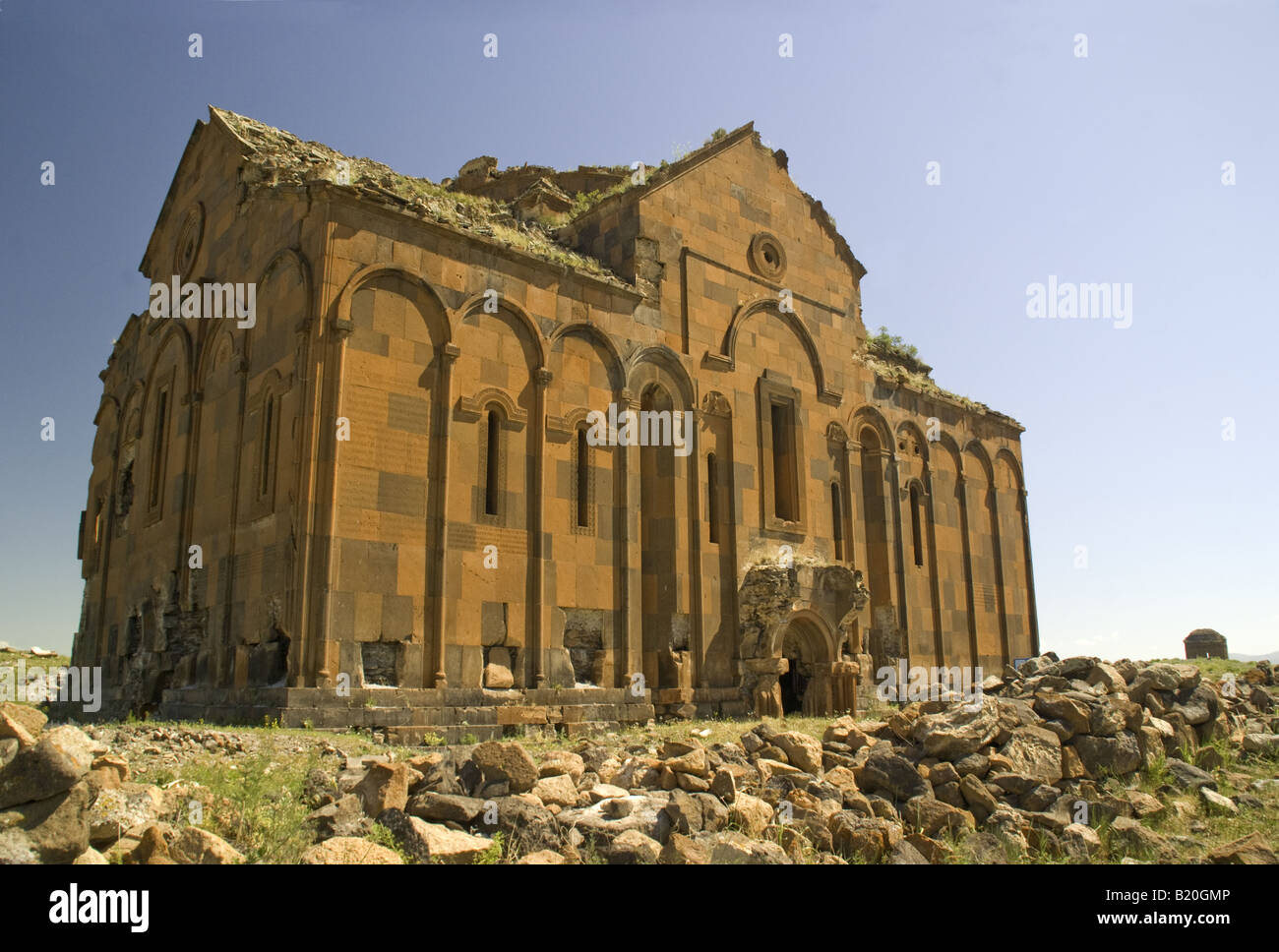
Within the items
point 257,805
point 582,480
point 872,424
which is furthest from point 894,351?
point 257,805

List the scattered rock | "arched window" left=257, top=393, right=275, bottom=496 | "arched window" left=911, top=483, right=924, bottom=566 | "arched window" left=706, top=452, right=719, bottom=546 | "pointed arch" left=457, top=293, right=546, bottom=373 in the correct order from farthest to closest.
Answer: "arched window" left=911, top=483, right=924, bottom=566, "arched window" left=706, top=452, right=719, bottom=546, "pointed arch" left=457, top=293, right=546, bottom=373, "arched window" left=257, top=393, right=275, bottom=496, the scattered rock

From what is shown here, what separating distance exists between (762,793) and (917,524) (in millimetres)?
13590

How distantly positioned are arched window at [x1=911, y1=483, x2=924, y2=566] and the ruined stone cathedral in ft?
0.39

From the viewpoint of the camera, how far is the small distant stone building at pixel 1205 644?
93.8 ft

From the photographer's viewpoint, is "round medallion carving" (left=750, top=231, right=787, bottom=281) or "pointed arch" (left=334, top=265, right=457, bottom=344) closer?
"pointed arch" (left=334, top=265, right=457, bottom=344)

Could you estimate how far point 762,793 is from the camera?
8.91 meters

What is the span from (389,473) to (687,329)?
21.2ft

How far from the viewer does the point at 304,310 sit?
1238cm

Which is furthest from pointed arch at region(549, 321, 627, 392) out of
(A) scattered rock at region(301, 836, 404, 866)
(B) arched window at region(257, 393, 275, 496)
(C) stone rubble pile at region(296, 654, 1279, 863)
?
(A) scattered rock at region(301, 836, 404, 866)

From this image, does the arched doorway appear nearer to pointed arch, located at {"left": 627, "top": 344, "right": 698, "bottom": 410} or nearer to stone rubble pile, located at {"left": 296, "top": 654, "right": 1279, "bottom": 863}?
stone rubble pile, located at {"left": 296, "top": 654, "right": 1279, "bottom": 863}

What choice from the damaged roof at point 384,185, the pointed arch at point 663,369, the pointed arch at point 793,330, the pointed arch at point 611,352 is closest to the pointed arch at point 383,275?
the damaged roof at point 384,185

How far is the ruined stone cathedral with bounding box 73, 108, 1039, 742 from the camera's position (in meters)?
12.1

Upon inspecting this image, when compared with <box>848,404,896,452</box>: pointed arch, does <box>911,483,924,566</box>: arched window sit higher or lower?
lower
